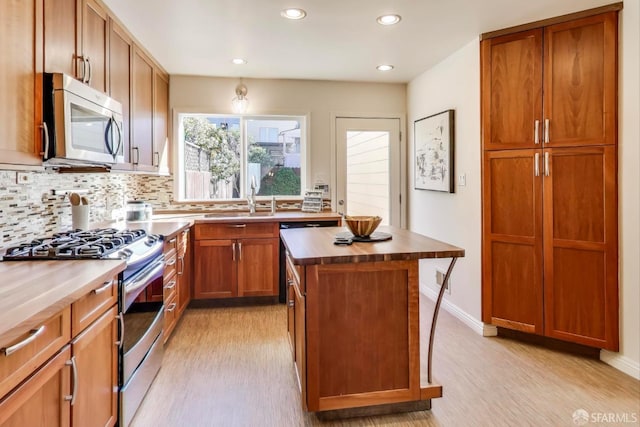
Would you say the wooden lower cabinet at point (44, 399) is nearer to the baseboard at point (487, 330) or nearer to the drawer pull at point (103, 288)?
the drawer pull at point (103, 288)

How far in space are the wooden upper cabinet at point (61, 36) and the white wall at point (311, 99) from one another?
2.02 m

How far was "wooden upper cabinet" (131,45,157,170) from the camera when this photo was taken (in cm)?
305

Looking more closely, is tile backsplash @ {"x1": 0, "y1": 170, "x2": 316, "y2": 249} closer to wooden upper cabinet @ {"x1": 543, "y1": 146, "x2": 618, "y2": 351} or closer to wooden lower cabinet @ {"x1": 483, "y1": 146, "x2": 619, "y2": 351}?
wooden lower cabinet @ {"x1": 483, "y1": 146, "x2": 619, "y2": 351}

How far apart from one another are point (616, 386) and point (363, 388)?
5.15 ft

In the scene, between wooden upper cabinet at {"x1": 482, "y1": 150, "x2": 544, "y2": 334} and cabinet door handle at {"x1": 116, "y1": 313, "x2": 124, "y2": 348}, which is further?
wooden upper cabinet at {"x1": 482, "y1": 150, "x2": 544, "y2": 334}

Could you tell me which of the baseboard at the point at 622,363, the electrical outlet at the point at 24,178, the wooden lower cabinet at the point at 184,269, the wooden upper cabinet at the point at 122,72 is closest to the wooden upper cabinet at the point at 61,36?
the wooden upper cabinet at the point at 122,72

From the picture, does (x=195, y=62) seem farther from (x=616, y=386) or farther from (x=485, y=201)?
(x=616, y=386)

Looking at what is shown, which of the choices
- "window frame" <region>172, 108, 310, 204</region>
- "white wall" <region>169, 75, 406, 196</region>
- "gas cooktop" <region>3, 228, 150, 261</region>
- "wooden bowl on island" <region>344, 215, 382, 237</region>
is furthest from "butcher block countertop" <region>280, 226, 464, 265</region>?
"white wall" <region>169, 75, 406, 196</region>

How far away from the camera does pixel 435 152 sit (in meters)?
3.79

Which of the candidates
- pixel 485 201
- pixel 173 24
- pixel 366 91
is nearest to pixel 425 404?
pixel 485 201

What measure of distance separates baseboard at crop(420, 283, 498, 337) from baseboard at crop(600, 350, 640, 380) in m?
0.71

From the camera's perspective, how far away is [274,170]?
14.5 feet

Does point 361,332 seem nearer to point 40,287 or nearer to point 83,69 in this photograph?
point 40,287

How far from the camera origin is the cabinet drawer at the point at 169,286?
107 inches
